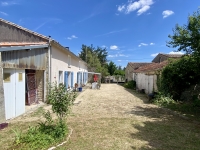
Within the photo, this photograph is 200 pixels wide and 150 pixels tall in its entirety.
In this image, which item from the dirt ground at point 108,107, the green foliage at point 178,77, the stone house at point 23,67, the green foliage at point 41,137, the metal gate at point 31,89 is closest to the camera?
the green foliage at point 41,137

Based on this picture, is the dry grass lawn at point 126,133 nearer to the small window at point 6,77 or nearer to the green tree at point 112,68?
the small window at point 6,77

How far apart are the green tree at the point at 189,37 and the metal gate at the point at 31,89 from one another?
8300 millimetres

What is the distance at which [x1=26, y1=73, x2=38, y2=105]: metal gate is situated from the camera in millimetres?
8804

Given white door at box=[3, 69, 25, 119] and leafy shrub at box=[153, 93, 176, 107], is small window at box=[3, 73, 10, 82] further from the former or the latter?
leafy shrub at box=[153, 93, 176, 107]

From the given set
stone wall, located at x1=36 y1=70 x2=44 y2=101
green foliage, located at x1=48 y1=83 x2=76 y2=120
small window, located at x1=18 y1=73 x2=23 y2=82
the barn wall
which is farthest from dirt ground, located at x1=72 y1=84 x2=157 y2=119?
the barn wall

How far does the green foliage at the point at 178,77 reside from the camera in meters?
10.2

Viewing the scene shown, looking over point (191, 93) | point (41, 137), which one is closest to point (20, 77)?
point (41, 137)

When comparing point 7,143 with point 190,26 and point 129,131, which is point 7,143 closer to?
point 129,131

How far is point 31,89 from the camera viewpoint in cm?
909

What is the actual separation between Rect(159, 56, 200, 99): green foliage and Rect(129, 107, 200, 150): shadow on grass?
4587mm

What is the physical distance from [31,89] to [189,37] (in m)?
9.05

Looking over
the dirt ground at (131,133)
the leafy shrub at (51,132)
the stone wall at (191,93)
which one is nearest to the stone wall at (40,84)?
the dirt ground at (131,133)

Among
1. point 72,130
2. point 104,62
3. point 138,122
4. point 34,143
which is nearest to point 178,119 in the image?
point 138,122

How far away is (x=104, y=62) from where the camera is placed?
49625mm
